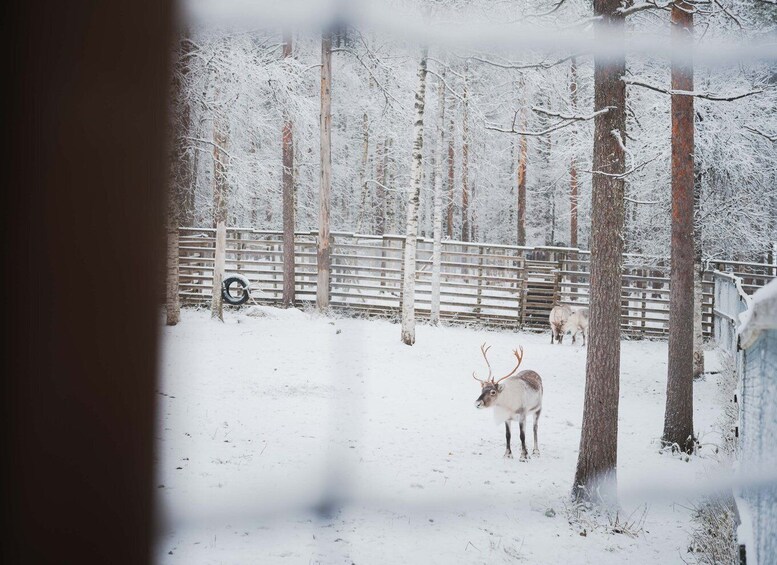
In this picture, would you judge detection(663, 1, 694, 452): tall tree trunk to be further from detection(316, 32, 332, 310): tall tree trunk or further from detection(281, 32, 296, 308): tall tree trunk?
detection(281, 32, 296, 308): tall tree trunk

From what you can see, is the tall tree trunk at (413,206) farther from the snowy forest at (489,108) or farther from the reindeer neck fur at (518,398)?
the reindeer neck fur at (518,398)

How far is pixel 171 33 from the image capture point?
0.89 feet

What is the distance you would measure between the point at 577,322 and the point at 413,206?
96.5 inches

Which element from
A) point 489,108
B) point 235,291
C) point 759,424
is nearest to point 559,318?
point 489,108

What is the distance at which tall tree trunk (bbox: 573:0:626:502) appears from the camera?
6.97ft

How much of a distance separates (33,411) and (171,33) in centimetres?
18

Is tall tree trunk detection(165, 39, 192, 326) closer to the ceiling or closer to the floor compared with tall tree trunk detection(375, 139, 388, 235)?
closer to the floor

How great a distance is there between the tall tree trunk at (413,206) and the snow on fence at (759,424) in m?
4.06

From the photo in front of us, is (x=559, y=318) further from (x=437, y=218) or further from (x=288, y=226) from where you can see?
(x=288, y=226)

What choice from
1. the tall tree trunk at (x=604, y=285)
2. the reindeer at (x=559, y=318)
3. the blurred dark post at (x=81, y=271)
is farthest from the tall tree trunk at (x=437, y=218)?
the blurred dark post at (x=81, y=271)

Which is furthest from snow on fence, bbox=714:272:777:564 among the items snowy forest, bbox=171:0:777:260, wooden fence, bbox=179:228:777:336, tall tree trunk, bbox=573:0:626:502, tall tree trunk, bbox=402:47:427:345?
wooden fence, bbox=179:228:777:336

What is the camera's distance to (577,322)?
618 cm

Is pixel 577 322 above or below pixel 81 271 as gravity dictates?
below

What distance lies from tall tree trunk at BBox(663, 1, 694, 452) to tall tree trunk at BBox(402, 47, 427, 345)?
2.09 m
